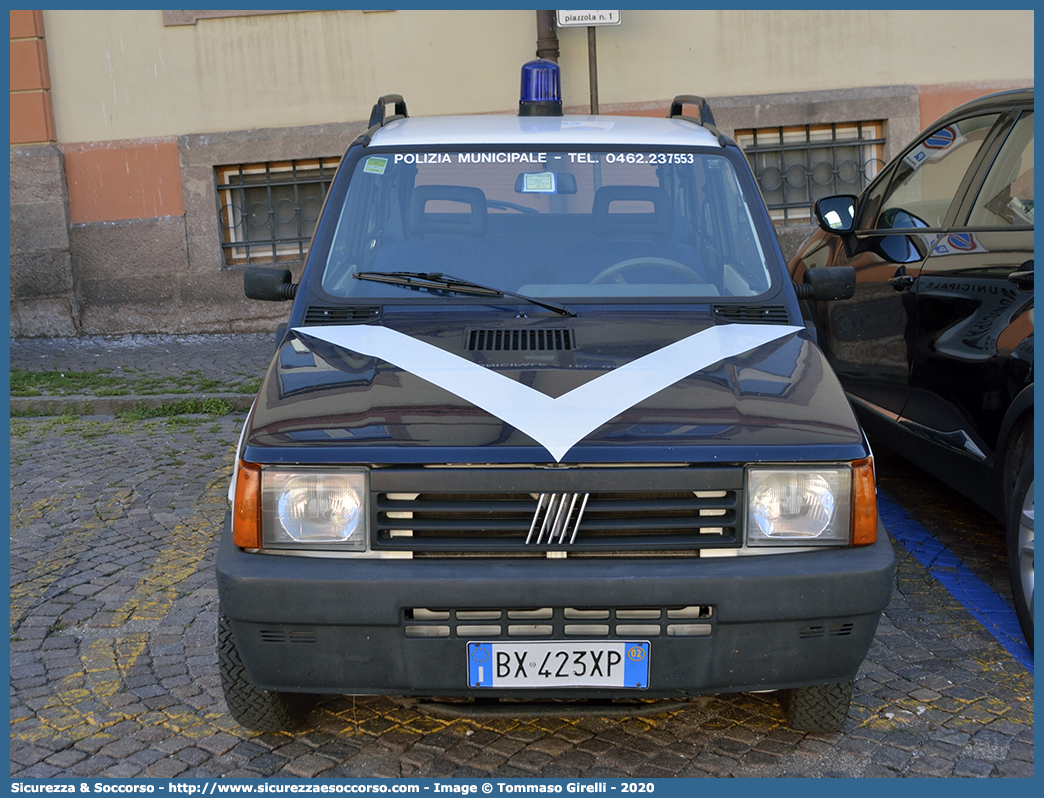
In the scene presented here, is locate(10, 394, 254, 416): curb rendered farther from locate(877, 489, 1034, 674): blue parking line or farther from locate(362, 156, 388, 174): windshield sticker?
locate(877, 489, 1034, 674): blue parking line

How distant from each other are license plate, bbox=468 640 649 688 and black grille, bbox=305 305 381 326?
130 centimetres

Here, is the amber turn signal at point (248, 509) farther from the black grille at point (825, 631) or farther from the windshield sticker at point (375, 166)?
the windshield sticker at point (375, 166)

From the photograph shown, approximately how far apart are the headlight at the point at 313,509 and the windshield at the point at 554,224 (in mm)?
1062

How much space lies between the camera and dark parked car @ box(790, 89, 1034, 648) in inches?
151

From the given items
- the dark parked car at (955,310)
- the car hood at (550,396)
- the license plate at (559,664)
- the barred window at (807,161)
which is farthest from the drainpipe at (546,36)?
the license plate at (559,664)

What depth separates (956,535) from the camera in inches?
198

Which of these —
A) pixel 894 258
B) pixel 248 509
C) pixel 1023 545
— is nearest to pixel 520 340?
pixel 248 509

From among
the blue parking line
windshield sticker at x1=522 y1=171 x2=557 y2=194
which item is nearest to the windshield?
windshield sticker at x1=522 y1=171 x2=557 y2=194

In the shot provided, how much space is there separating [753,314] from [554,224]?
82cm

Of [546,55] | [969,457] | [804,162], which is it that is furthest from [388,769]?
[804,162]

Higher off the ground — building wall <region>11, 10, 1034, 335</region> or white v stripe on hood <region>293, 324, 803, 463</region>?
building wall <region>11, 10, 1034, 335</region>

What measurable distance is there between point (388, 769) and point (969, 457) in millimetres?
2512

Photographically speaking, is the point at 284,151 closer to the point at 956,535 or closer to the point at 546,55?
the point at 546,55

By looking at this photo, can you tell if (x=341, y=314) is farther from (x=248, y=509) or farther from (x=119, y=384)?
(x=119, y=384)
